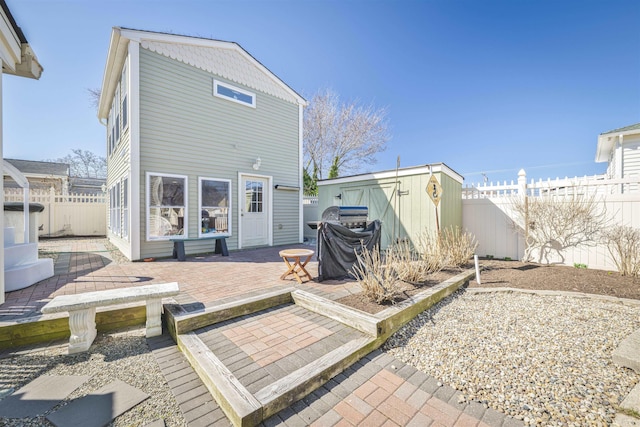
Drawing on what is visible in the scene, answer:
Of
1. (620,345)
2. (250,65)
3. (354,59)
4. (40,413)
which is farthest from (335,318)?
(354,59)

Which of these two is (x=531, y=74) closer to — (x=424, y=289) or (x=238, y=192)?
(x=424, y=289)

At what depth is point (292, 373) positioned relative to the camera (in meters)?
2.07

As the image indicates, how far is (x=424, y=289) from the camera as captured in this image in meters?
3.91

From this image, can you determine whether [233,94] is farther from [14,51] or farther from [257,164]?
[14,51]

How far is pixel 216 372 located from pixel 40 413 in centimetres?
119

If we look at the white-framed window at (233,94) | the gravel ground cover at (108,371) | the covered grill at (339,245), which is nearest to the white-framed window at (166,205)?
the white-framed window at (233,94)

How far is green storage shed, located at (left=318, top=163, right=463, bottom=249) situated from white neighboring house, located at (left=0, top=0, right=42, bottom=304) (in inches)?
271

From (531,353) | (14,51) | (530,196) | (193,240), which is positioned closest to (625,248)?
(530,196)

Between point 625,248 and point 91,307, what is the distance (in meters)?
8.45

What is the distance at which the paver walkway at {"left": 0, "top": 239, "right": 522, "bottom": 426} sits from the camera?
1.78m

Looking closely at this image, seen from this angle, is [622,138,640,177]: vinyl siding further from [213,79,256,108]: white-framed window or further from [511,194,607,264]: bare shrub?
[213,79,256,108]: white-framed window

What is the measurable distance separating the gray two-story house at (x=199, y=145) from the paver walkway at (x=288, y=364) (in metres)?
2.41

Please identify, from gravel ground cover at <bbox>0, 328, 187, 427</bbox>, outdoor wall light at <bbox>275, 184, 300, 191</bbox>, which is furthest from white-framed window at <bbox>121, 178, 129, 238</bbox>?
gravel ground cover at <bbox>0, 328, 187, 427</bbox>

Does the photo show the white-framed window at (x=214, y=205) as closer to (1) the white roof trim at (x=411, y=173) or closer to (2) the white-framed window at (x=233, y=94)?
(2) the white-framed window at (x=233, y=94)
